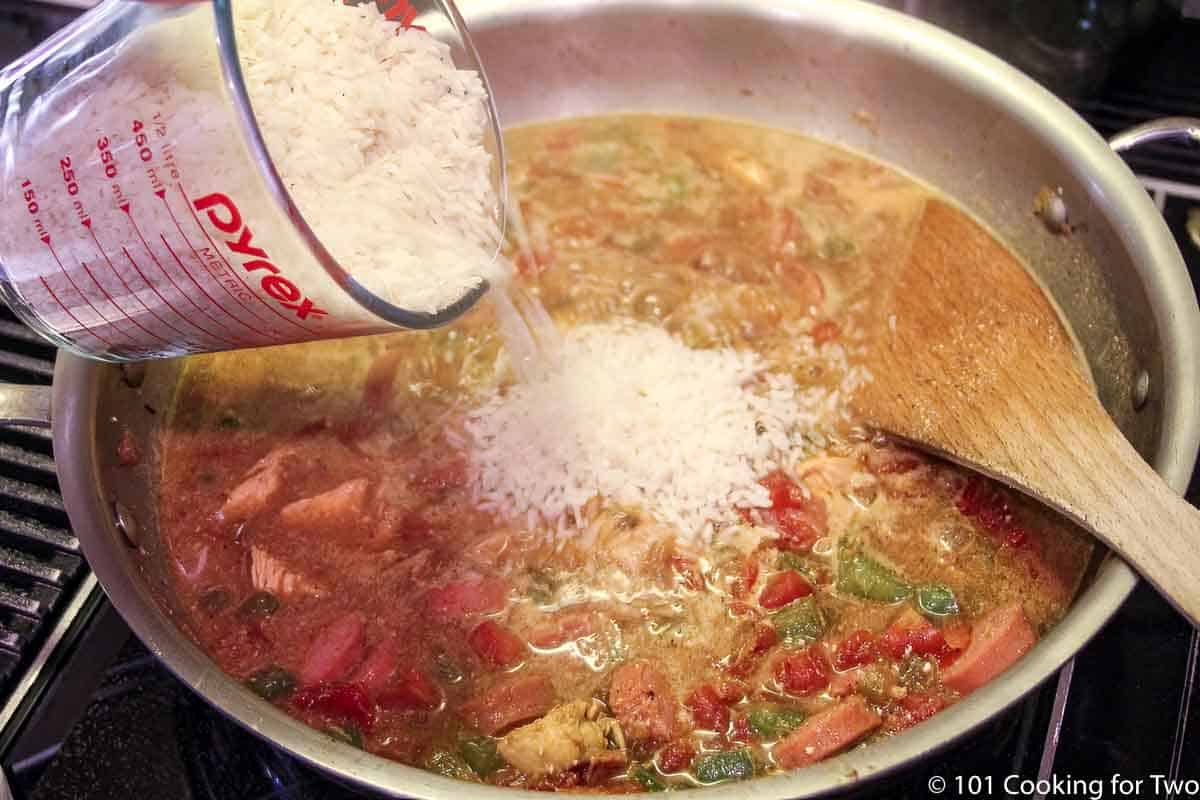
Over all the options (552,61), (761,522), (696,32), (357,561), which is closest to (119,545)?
(357,561)

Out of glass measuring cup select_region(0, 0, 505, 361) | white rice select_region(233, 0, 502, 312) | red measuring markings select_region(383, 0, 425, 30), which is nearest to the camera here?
glass measuring cup select_region(0, 0, 505, 361)

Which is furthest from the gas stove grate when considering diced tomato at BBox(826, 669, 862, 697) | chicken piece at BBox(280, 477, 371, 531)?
diced tomato at BBox(826, 669, 862, 697)

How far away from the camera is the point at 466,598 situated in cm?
187

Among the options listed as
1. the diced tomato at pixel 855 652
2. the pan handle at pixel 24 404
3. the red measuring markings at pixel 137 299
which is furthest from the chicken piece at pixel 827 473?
the pan handle at pixel 24 404

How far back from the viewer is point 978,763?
1705 millimetres

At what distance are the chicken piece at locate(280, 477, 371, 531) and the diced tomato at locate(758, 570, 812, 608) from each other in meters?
0.78

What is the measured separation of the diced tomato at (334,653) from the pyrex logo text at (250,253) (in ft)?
2.05

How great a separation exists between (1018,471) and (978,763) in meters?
0.49

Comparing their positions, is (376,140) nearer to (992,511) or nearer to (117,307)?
(117,307)

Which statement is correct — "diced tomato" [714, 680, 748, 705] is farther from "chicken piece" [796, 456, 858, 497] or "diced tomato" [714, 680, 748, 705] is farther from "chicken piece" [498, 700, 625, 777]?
"chicken piece" [796, 456, 858, 497]

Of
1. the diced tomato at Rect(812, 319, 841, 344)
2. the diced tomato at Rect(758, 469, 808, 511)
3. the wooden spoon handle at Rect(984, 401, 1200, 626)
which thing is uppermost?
the wooden spoon handle at Rect(984, 401, 1200, 626)

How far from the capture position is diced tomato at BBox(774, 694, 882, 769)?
63.4 inches

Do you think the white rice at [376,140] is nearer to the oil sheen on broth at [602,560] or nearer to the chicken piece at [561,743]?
the oil sheen on broth at [602,560]

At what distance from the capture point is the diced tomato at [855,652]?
1.76 metres
